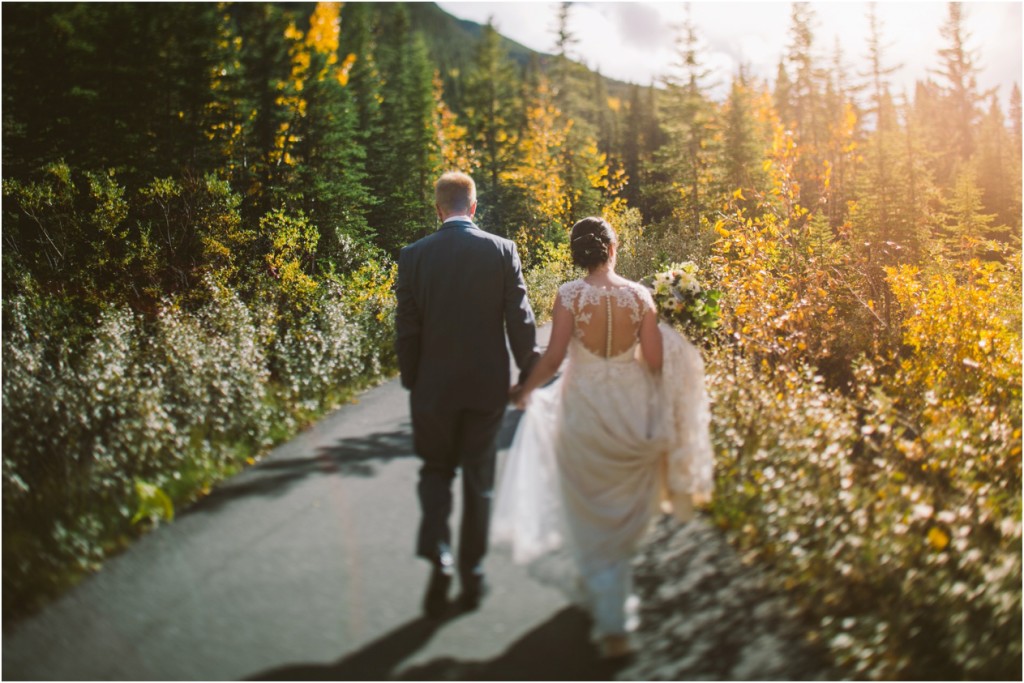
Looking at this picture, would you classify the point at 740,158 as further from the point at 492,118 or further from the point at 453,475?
the point at 453,475

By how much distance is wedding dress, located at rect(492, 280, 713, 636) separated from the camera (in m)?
3.68

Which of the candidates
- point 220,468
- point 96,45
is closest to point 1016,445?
point 220,468

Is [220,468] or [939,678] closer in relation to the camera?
[939,678]

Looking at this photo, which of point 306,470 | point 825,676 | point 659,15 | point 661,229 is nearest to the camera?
point 825,676

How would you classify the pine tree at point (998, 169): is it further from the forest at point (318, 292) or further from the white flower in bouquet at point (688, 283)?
the white flower in bouquet at point (688, 283)

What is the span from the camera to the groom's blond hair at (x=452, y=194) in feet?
12.5

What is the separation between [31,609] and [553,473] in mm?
2822

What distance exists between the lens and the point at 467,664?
10.2ft

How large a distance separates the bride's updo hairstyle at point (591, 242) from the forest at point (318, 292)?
158 cm

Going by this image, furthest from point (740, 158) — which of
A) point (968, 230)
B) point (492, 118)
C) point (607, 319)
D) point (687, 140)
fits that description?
point (607, 319)

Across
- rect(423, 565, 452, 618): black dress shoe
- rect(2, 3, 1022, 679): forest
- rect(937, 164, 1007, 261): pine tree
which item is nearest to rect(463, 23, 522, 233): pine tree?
rect(2, 3, 1022, 679): forest

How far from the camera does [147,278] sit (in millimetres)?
6766

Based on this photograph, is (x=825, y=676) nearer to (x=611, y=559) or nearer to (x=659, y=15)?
(x=611, y=559)

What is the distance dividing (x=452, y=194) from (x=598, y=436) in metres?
1.66
